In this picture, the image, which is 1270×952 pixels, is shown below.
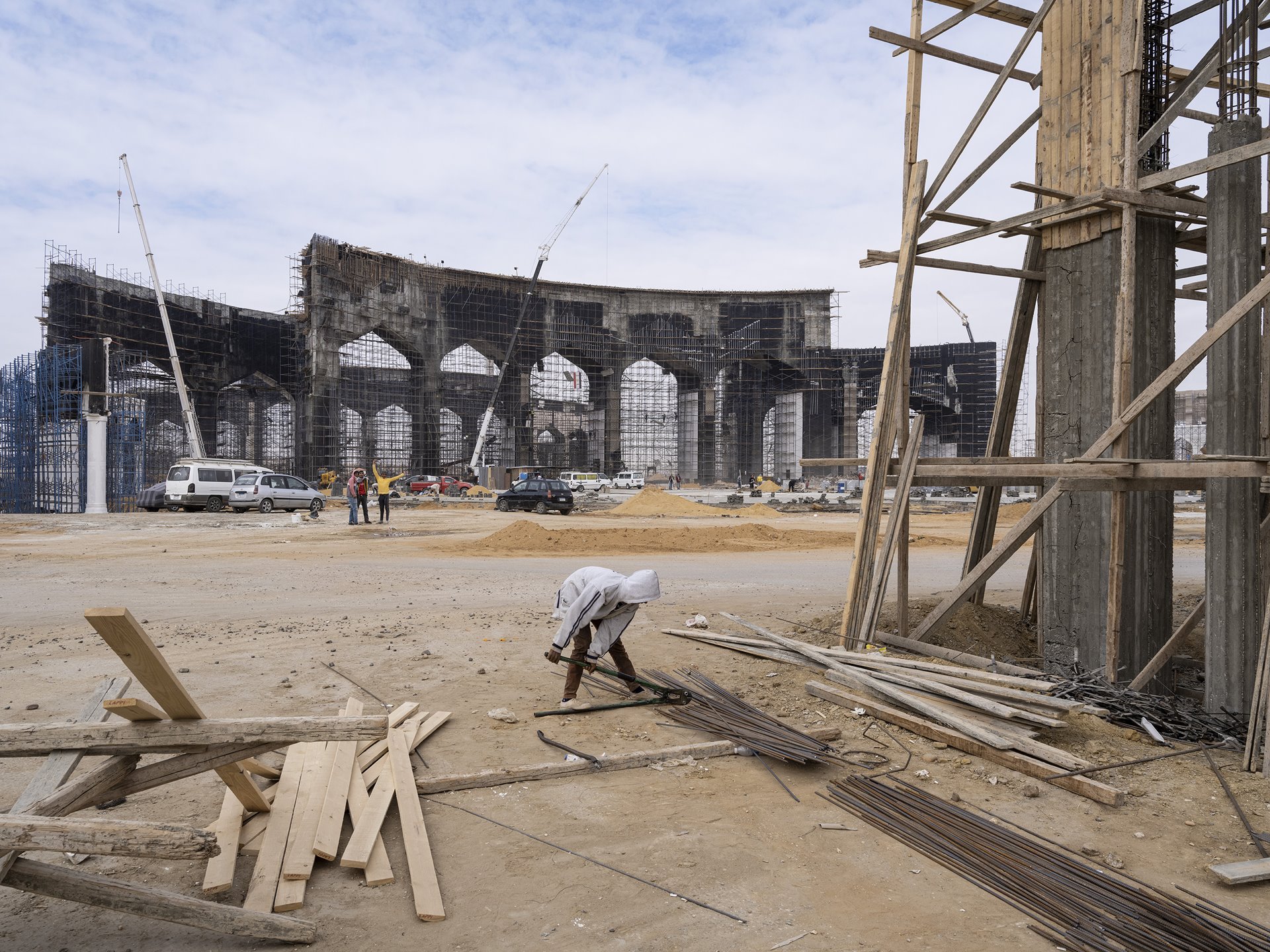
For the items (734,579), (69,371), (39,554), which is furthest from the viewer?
(69,371)

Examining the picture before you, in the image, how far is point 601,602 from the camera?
607 cm

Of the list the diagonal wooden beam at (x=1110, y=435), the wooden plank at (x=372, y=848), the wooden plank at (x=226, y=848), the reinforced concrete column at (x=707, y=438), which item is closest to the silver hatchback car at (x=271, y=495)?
the diagonal wooden beam at (x=1110, y=435)

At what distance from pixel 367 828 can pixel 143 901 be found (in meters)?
1.22

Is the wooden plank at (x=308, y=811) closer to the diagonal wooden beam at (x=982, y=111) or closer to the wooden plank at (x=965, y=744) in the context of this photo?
the wooden plank at (x=965, y=744)

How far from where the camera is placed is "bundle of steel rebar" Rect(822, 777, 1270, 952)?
3436 millimetres

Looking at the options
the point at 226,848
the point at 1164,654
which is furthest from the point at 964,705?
the point at 226,848

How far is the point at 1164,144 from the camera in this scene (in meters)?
7.52

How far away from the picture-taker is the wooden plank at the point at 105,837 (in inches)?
106

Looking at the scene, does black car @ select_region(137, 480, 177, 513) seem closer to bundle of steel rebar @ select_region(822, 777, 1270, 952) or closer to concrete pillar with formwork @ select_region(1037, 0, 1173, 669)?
concrete pillar with formwork @ select_region(1037, 0, 1173, 669)

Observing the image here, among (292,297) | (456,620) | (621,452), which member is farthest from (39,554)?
(621,452)

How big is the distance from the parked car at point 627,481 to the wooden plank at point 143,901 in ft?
158

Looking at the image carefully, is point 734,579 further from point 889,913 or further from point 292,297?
point 292,297

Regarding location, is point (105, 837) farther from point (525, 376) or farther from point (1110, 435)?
point (525, 376)

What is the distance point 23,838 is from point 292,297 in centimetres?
4911
